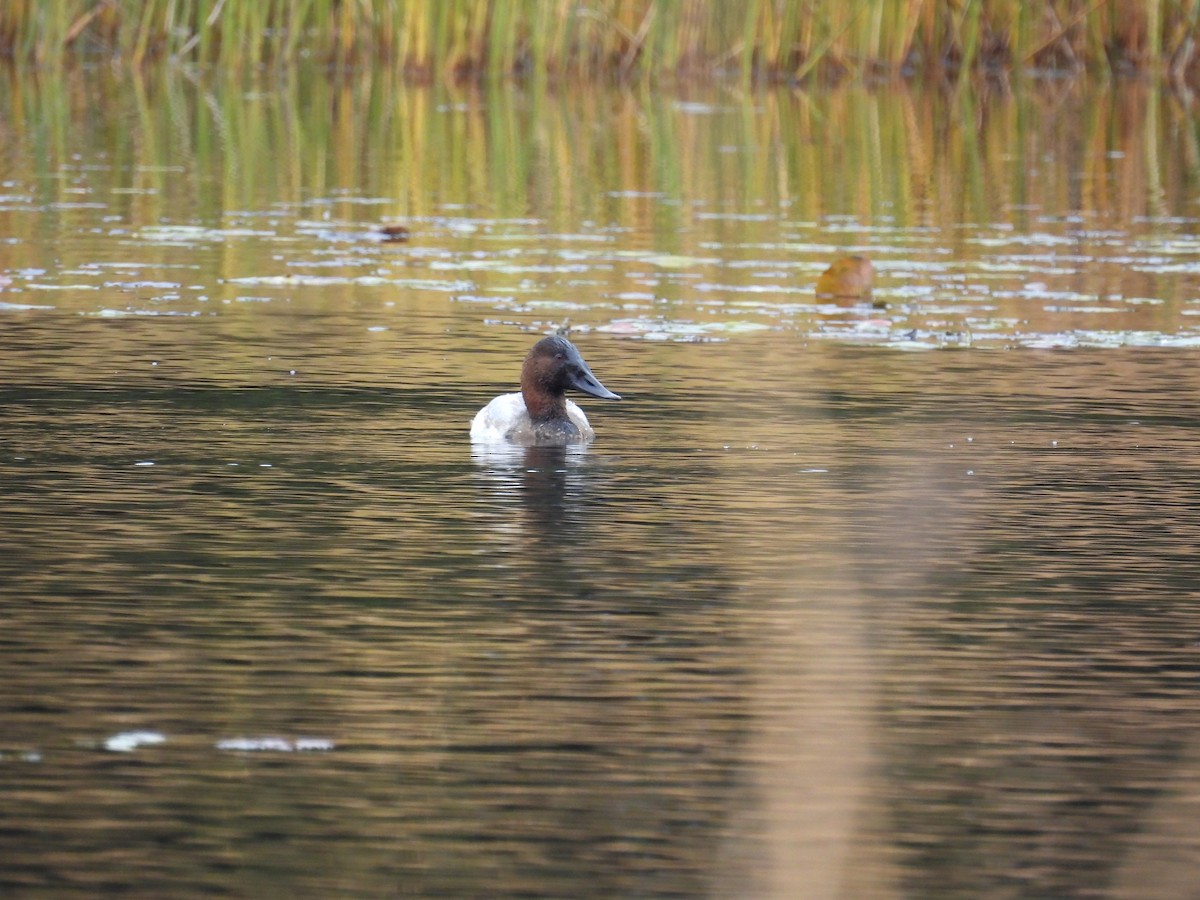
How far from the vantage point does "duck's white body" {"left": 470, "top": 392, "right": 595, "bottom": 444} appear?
8.58 metres

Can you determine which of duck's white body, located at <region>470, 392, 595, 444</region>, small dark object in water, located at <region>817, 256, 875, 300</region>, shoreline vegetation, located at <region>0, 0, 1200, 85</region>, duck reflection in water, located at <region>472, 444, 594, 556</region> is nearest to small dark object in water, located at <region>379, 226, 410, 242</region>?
small dark object in water, located at <region>817, 256, 875, 300</region>

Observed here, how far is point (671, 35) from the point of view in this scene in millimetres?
27547

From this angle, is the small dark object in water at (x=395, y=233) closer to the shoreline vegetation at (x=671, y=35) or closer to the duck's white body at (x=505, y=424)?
the duck's white body at (x=505, y=424)

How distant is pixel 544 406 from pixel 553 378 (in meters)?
0.13

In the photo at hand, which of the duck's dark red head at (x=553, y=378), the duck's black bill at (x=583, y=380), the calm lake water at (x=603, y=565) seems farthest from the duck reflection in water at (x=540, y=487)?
the duck's black bill at (x=583, y=380)

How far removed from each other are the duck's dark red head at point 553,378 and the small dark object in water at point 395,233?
18.8ft

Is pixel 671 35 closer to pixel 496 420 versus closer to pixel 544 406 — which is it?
pixel 544 406

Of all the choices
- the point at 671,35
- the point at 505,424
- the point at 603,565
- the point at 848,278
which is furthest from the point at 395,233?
the point at 671,35

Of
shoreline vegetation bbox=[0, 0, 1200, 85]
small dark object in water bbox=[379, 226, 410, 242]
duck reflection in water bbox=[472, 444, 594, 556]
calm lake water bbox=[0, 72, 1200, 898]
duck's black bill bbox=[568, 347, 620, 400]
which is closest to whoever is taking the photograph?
calm lake water bbox=[0, 72, 1200, 898]

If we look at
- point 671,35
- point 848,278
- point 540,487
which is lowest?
point 540,487

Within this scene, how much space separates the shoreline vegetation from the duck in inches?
676

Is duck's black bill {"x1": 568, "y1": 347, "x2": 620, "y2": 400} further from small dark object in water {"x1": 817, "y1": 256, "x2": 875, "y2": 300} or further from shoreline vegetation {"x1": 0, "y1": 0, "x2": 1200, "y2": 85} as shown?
shoreline vegetation {"x1": 0, "y1": 0, "x2": 1200, "y2": 85}

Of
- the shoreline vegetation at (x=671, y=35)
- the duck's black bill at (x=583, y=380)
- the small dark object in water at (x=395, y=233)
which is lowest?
the duck's black bill at (x=583, y=380)

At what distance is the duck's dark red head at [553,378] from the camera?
8.83 m
